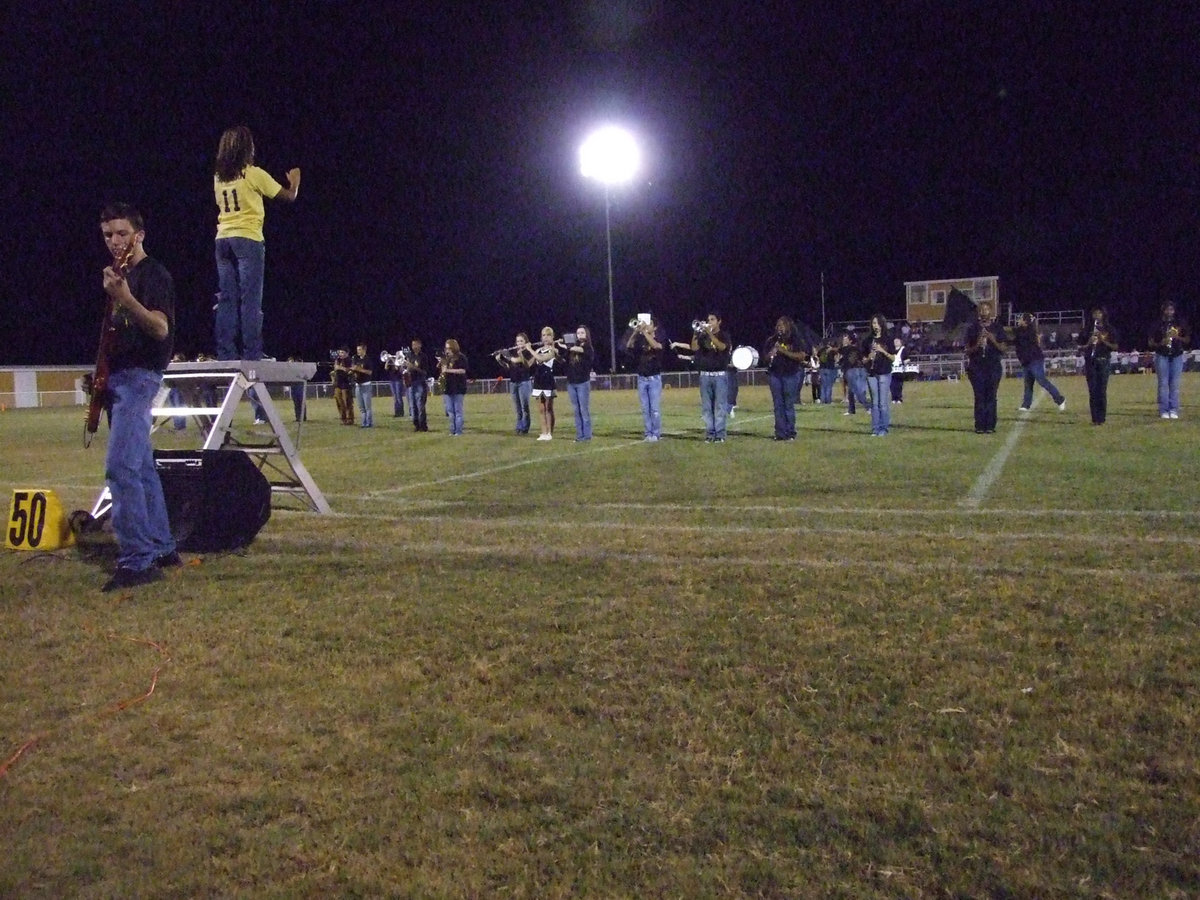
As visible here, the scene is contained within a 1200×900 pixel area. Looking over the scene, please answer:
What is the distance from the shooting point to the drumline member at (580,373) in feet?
53.9

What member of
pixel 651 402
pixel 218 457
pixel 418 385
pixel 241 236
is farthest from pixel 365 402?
pixel 218 457

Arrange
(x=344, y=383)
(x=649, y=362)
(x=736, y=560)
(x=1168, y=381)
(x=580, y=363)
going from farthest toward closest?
(x=344, y=383) → (x=1168, y=381) → (x=580, y=363) → (x=649, y=362) → (x=736, y=560)

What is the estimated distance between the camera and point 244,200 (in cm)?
746

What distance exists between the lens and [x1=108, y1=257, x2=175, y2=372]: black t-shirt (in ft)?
18.9

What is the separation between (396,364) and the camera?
947 inches

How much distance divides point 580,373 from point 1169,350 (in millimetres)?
9703

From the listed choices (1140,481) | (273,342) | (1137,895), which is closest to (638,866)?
(1137,895)

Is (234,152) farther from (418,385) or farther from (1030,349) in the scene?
(1030,349)

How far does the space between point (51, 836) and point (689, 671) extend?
2305 millimetres

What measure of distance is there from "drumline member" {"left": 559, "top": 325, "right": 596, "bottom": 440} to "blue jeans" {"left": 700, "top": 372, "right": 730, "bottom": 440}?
2.05 m

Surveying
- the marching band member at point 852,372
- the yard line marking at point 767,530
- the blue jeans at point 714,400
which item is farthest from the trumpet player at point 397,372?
the yard line marking at point 767,530

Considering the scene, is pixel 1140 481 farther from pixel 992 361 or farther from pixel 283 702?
pixel 283 702

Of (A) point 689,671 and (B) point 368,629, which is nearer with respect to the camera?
(A) point 689,671

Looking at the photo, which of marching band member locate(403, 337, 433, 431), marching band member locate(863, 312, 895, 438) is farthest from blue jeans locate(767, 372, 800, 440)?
marching band member locate(403, 337, 433, 431)
